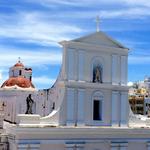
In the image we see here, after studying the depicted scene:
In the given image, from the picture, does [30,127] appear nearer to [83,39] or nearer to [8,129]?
[8,129]

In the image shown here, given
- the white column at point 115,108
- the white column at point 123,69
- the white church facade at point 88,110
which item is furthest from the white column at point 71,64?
the white column at point 123,69

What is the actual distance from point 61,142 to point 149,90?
1630 inches

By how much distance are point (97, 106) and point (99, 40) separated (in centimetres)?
328

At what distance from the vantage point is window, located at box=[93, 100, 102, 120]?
1994cm

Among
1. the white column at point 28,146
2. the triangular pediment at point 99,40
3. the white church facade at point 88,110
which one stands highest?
the triangular pediment at point 99,40

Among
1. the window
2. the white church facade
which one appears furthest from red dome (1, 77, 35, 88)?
the window

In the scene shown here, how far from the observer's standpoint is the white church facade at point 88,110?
1814 centimetres

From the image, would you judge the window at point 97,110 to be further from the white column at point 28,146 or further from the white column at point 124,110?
the white column at point 28,146

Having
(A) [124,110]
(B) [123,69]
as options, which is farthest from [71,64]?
(A) [124,110]

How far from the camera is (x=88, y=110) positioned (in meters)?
19.6

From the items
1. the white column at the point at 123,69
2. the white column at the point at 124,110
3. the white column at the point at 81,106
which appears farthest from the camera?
the white column at the point at 123,69

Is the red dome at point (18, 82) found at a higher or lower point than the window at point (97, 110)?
higher

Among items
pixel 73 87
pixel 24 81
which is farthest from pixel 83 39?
pixel 24 81

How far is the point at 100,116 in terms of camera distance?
2003 cm
